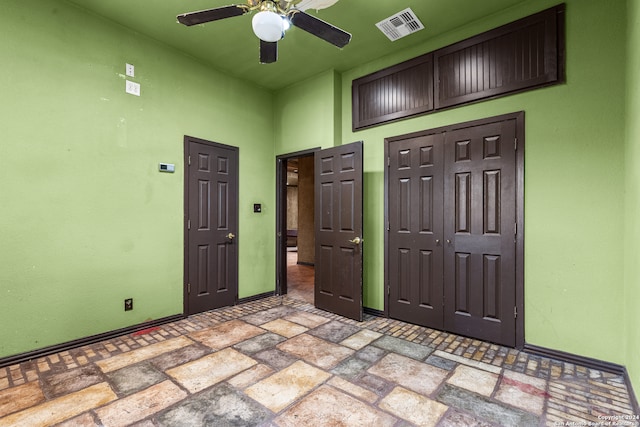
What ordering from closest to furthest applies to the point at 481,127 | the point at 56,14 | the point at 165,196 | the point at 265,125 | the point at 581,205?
the point at 581,205 → the point at 56,14 → the point at 481,127 → the point at 165,196 → the point at 265,125

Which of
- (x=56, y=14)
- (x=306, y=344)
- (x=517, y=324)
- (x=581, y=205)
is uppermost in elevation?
(x=56, y=14)

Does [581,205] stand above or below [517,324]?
above

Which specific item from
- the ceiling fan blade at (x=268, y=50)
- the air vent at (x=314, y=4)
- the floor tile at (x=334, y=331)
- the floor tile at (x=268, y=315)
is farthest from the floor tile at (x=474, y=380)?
the air vent at (x=314, y=4)

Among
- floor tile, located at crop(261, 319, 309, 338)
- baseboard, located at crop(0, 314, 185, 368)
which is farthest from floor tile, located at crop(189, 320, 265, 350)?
baseboard, located at crop(0, 314, 185, 368)

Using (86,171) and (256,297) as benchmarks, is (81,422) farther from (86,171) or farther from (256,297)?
(256,297)

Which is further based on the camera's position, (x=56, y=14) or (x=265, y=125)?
(x=265, y=125)

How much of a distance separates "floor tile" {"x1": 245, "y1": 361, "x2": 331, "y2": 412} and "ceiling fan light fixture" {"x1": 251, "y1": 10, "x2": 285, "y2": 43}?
8.08 feet

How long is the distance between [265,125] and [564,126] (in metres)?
3.71

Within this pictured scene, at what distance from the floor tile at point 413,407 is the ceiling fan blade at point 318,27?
8.72ft

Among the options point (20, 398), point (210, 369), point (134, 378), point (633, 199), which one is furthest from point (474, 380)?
point (20, 398)

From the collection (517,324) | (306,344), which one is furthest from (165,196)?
(517,324)

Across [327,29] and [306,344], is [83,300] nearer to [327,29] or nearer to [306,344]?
[306,344]

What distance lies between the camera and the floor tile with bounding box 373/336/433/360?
2.81 m

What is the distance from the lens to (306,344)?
3021 mm
